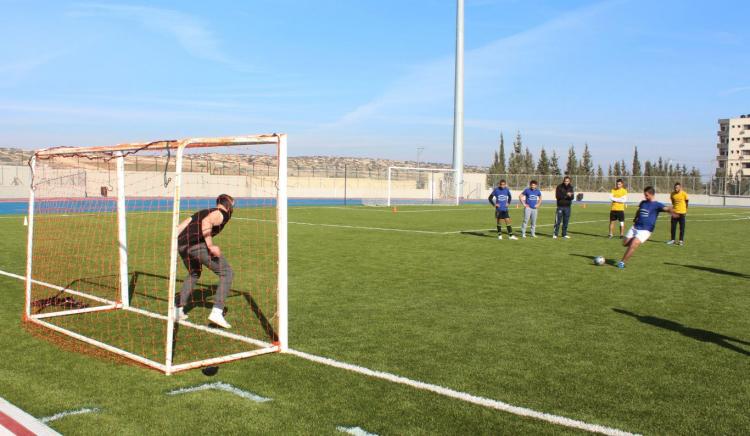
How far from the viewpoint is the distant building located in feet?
337

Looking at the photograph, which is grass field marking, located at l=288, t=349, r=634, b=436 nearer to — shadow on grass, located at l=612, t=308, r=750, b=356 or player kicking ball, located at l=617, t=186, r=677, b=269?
shadow on grass, located at l=612, t=308, r=750, b=356

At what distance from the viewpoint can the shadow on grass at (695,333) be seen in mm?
7078

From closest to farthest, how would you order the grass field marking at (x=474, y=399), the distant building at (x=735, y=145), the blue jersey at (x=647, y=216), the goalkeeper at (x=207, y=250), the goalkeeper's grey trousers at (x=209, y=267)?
the grass field marking at (x=474, y=399) → the goalkeeper at (x=207, y=250) → the goalkeeper's grey trousers at (x=209, y=267) → the blue jersey at (x=647, y=216) → the distant building at (x=735, y=145)

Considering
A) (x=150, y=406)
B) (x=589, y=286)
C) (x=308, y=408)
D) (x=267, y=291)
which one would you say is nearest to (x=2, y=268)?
(x=267, y=291)

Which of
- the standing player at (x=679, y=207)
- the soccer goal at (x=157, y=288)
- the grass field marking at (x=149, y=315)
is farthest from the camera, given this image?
the standing player at (x=679, y=207)

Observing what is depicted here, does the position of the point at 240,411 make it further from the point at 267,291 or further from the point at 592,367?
the point at 267,291

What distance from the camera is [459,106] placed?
1871 inches

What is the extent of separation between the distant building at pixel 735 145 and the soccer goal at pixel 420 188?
6390cm

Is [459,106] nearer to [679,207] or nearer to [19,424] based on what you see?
[679,207]

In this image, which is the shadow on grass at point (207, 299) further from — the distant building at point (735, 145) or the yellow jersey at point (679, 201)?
the distant building at point (735, 145)

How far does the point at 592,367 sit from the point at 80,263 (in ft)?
37.5

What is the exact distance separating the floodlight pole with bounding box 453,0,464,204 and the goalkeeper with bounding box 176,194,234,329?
132 ft

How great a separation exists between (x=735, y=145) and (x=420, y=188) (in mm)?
71422

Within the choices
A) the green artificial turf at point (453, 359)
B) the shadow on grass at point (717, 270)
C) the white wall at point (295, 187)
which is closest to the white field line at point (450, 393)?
the green artificial turf at point (453, 359)
